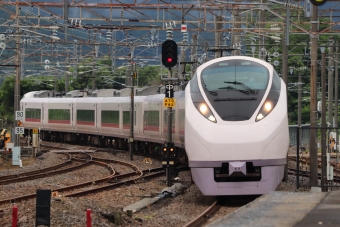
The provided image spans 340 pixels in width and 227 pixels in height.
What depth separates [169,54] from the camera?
70.1 feet

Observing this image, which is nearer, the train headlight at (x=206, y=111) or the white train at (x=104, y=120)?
the train headlight at (x=206, y=111)

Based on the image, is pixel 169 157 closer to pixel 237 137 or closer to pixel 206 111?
pixel 206 111

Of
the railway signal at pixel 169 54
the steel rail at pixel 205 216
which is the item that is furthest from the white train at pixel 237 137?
the railway signal at pixel 169 54

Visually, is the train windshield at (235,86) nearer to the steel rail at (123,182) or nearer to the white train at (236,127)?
the white train at (236,127)

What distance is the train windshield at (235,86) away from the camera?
1612 cm

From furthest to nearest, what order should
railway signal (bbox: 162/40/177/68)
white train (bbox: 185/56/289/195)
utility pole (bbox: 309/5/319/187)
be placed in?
railway signal (bbox: 162/40/177/68), utility pole (bbox: 309/5/319/187), white train (bbox: 185/56/289/195)

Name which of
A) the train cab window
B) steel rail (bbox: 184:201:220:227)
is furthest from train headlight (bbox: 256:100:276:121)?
the train cab window

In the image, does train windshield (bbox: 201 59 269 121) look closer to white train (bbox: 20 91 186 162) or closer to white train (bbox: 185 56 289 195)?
white train (bbox: 185 56 289 195)

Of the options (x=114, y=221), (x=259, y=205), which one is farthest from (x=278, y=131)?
(x=114, y=221)

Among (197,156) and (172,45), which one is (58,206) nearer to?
(197,156)

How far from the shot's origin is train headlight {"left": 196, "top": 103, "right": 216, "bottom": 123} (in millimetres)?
16125

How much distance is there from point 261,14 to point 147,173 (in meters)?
10.8

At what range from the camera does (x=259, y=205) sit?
13.6 metres

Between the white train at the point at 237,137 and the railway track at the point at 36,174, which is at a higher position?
the white train at the point at 237,137
